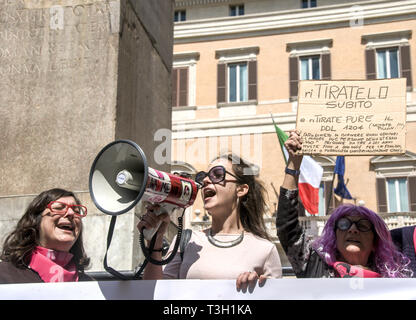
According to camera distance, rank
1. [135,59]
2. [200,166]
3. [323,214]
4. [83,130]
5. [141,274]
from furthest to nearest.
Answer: [200,166]
[323,214]
[135,59]
[83,130]
[141,274]

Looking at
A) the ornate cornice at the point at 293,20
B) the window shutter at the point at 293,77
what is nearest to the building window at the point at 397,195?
the window shutter at the point at 293,77

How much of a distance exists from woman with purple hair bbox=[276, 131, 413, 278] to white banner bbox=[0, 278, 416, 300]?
38cm

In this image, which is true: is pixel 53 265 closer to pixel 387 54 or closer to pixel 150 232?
pixel 150 232

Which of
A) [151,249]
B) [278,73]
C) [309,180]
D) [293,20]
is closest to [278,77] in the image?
[278,73]

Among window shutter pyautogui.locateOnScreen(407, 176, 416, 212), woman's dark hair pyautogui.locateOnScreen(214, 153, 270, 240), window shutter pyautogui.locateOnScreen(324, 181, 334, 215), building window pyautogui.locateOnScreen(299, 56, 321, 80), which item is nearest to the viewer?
woman's dark hair pyautogui.locateOnScreen(214, 153, 270, 240)

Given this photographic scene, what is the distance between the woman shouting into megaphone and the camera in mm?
2684

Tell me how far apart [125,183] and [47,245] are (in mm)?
630

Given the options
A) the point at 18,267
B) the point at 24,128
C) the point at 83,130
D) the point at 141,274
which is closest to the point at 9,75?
the point at 24,128

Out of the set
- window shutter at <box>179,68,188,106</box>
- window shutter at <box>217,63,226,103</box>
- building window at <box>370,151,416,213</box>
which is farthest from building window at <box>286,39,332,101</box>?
window shutter at <box>179,68,188,106</box>

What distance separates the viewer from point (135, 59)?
4824 mm

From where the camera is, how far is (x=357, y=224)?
9.27 feet

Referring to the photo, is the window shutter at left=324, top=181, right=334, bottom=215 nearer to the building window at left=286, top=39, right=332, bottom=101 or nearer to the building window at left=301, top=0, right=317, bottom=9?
the building window at left=286, top=39, right=332, bottom=101
